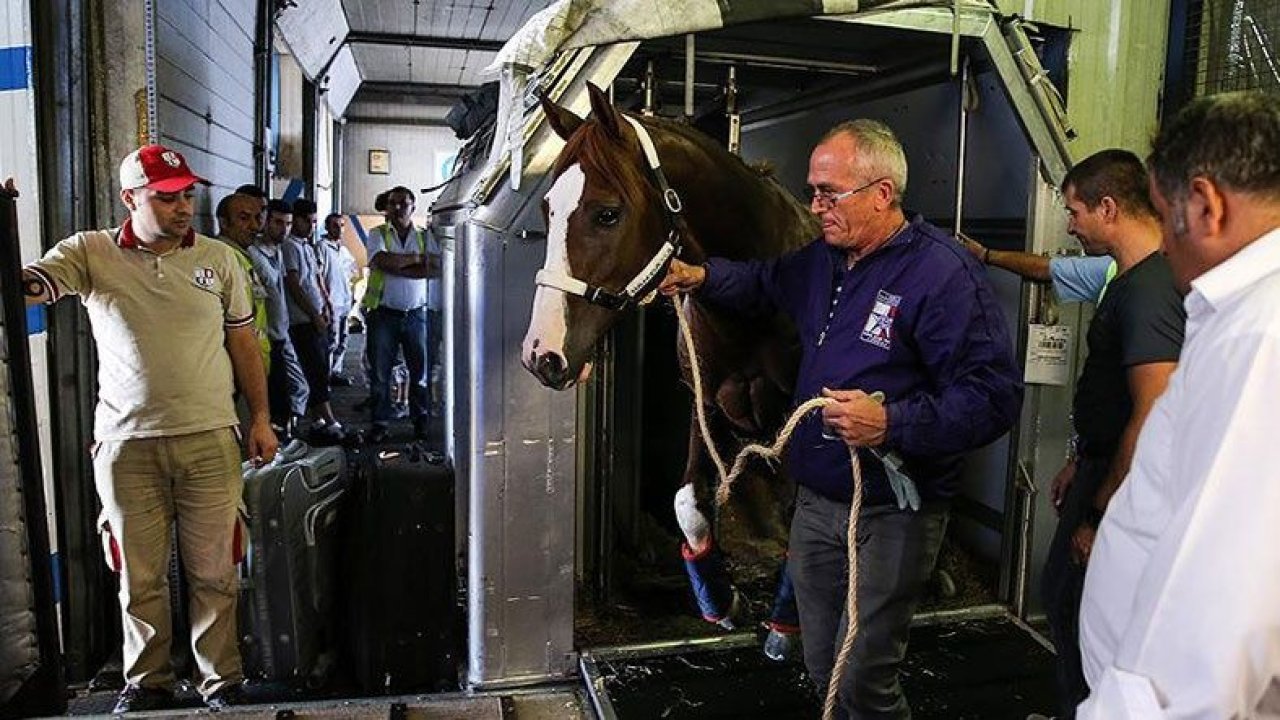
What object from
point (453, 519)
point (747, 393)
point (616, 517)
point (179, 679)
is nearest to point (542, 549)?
point (453, 519)

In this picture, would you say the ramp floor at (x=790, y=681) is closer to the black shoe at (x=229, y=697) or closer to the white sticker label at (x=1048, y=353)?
the white sticker label at (x=1048, y=353)

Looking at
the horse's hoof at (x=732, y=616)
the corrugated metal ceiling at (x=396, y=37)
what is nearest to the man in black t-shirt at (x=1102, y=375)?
the horse's hoof at (x=732, y=616)

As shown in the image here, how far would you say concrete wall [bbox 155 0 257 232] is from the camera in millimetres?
4152

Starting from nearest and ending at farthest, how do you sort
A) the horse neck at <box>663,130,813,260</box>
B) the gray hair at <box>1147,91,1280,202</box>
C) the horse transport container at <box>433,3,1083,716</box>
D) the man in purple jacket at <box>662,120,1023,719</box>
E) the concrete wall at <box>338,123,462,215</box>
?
the gray hair at <box>1147,91,1280,202</box> → the man in purple jacket at <box>662,120,1023,719</box> → the horse neck at <box>663,130,813,260</box> → the horse transport container at <box>433,3,1083,716</box> → the concrete wall at <box>338,123,462,215</box>

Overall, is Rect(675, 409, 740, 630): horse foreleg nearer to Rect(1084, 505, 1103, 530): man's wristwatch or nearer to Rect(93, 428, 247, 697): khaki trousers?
Rect(1084, 505, 1103, 530): man's wristwatch

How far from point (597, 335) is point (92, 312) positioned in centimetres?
171

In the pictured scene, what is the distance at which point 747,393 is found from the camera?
332 centimetres

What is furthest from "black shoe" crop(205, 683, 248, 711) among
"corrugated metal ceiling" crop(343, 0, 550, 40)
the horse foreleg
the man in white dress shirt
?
"corrugated metal ceiling" crop(343, 0, 550, 40)

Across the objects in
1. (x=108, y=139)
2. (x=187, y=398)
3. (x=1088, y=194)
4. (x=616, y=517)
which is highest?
(x=108, y=139)

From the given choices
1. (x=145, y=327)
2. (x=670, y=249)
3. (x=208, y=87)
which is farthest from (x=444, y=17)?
(x=670, y=249)

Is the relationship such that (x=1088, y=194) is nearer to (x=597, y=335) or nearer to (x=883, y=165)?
(x=883, y=165)

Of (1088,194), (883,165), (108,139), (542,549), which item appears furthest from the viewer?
(108,139)

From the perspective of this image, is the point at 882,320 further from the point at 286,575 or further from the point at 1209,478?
the point at 286,575

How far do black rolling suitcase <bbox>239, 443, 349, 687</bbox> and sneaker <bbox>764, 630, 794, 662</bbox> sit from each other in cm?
168
